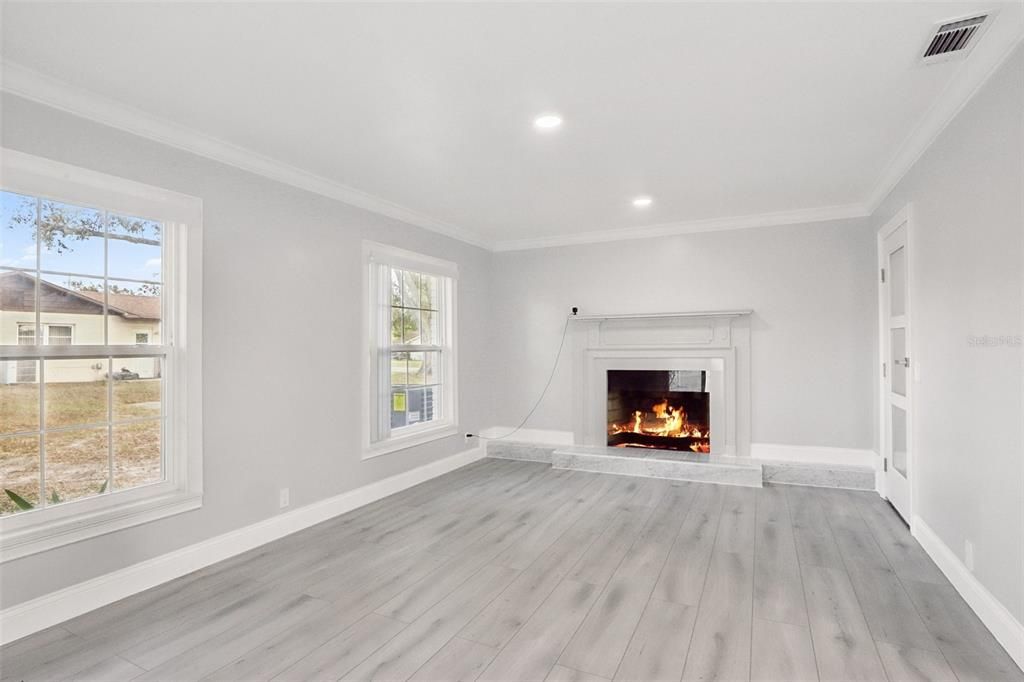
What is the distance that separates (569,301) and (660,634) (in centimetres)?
393

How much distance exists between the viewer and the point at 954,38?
211cm

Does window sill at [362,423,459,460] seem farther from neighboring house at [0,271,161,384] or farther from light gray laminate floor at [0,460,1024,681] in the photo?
neighboring house at [0,271,161,384]

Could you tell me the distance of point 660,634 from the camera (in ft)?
7.47

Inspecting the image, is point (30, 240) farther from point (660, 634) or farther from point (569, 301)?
point (569, 301)

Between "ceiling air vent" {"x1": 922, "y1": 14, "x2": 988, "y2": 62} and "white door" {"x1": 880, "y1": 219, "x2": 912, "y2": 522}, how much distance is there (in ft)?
5.25

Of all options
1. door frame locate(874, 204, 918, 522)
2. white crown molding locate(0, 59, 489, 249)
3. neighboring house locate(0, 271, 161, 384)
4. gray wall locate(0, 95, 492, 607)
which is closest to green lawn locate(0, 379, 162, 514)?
neighboring house locate(0, 271, 161, 384)

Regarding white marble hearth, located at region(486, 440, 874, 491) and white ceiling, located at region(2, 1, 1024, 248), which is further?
white marble hearth, located at region(486, 440, 874, 491)

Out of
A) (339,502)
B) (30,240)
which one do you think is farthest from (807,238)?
(30,240)

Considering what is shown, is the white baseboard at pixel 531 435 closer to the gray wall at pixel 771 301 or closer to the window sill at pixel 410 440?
the gray wall at pixel 771 301

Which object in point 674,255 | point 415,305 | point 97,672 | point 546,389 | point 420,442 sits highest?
point 674,255

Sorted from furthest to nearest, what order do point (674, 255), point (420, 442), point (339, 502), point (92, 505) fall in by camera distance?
point (674, 255)
point (420, 442)
point (339, 502)
point (92, 505)

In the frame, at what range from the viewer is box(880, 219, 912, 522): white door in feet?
11.7

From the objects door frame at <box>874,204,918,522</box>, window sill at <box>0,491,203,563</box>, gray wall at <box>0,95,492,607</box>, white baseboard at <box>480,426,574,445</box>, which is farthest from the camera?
white baseboard at <box>480,426,574,445</box>

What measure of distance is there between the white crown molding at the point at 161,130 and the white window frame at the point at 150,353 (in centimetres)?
28
